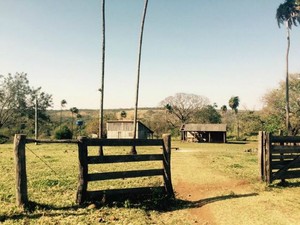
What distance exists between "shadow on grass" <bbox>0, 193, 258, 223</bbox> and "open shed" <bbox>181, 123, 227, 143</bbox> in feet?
174

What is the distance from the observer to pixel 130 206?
8.00 m

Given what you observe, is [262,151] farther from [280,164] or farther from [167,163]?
[167,163]

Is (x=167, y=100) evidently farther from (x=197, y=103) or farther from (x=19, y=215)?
(x=19, y=215)

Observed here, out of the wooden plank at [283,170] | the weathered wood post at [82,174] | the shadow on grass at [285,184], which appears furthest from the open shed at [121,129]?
the weathered wood post at [82,174]

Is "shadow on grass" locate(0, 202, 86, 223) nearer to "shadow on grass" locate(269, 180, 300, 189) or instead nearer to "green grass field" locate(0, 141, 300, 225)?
"green grass field" locate(0, 141, 300, 225)

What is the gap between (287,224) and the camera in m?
6.76

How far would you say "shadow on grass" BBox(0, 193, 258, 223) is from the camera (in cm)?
719

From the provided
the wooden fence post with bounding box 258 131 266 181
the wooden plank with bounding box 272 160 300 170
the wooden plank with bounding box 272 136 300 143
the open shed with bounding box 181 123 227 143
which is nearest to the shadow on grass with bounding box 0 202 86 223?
the wooden fence post with bounding box 258 131 266 181

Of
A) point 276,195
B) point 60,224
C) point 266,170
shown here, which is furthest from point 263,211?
point 60,224

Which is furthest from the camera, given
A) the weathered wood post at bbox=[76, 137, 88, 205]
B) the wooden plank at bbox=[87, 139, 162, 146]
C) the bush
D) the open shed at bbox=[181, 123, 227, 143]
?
the open shed at bbox=[181, 123, 227, 143]

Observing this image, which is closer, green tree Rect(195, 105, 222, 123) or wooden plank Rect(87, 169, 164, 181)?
wooden plank Rect(87, 169, 164, 181)

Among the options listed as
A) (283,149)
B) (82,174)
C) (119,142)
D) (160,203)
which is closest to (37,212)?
(82,174)

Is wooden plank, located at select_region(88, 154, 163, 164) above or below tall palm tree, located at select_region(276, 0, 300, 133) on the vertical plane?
below

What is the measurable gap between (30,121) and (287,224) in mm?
67125
